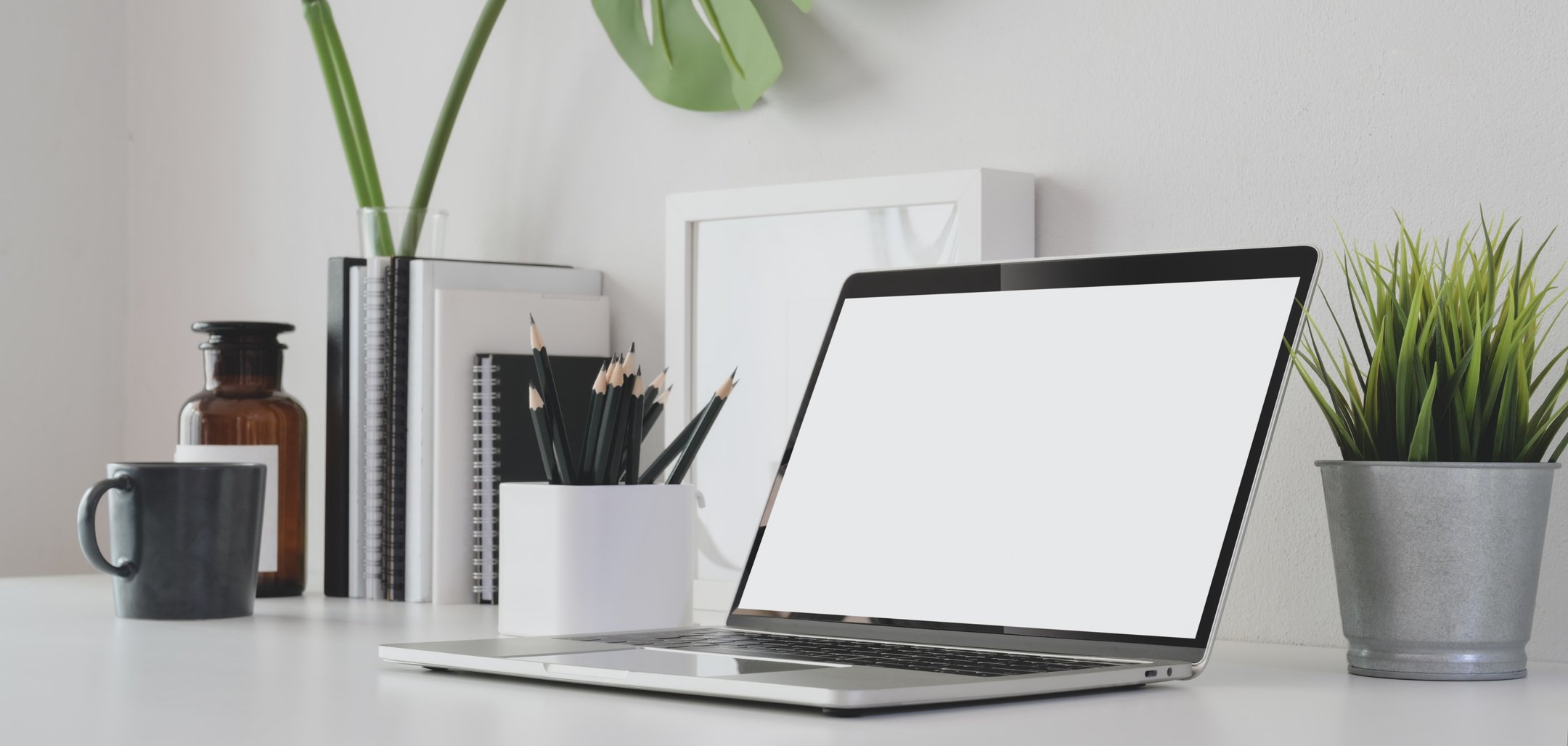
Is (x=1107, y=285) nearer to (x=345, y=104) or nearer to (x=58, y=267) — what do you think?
(x=345, y=104)

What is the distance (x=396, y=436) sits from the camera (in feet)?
3.49

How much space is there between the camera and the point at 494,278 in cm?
109

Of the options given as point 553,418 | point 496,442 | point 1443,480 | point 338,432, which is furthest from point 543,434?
point 1443,480

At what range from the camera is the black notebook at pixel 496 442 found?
103 centimetres

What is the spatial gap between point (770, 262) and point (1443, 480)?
0.47 metres

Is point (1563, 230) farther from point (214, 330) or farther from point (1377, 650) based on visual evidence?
point (214, 330)

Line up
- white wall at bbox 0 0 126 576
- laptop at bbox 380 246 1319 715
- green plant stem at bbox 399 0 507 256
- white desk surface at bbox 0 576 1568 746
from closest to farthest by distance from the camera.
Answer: white desk surface at bbox 0 576 1568 746, laptop at bbox 380 246 1319 715, green plant stem at bbox 399 0 507 256, white wall at bbox 0 0 126 576

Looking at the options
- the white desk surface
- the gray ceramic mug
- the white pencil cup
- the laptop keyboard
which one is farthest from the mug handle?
the laptop keyboard

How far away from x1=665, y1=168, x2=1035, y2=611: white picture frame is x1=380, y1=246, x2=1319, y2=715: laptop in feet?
0.28

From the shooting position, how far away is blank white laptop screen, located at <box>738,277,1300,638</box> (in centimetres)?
67

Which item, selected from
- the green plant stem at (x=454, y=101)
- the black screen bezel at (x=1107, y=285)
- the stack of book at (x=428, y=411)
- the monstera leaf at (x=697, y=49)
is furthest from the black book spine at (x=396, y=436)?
the black screen bezel at (x=1107, y=285)

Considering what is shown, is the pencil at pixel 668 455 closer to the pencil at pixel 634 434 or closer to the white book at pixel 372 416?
the pencil at pixel 634 434

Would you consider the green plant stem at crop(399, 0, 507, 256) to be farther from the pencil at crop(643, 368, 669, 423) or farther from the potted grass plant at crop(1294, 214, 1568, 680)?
the potted grass plant at crop(1294, 214, 1568, 680)

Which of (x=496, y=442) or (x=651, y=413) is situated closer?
(x=651, y=413)
